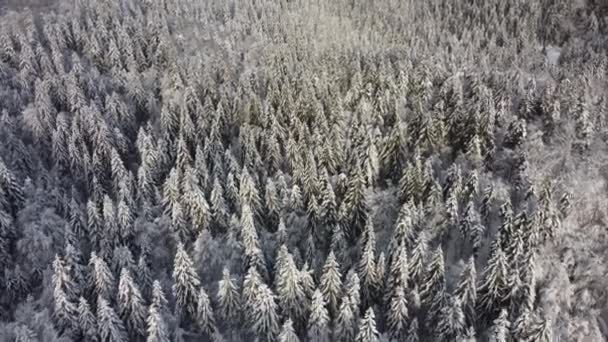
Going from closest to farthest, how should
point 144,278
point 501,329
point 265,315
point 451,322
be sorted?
point 501,329 < point 451,322 < point 265,315 < point 144,278

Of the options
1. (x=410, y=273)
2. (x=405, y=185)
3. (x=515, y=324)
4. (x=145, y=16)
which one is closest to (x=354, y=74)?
(x=405, y=185)

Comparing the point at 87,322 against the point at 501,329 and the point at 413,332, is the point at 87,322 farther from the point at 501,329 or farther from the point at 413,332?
the point at 501,329

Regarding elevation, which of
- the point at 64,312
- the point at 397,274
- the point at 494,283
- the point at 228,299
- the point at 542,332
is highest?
the point at 494,283

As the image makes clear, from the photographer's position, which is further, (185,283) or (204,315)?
(185,283)

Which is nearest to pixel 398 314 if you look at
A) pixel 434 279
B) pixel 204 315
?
pixel 434 279

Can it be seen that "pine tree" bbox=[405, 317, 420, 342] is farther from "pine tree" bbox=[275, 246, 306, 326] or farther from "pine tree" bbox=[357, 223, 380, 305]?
"pine tree" bbox=[275, 246, 306, 326]

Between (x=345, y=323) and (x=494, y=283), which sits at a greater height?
(x=494, y=283)
